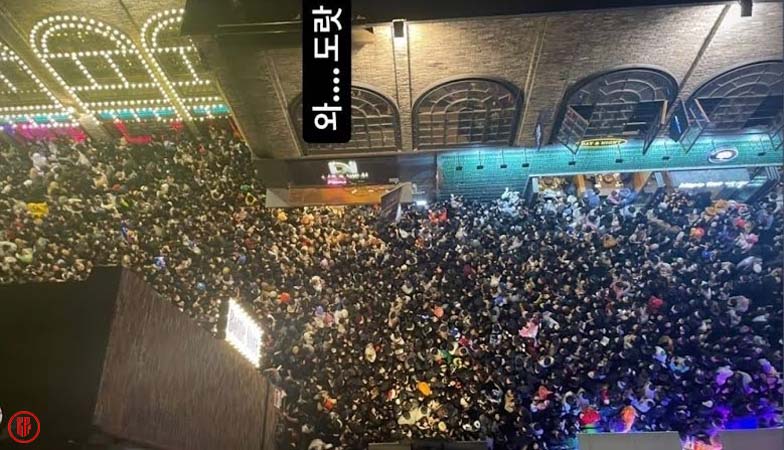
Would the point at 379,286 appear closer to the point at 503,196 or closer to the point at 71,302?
the point at 503,196

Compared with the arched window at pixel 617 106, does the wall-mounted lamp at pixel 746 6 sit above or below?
above

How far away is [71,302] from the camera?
345cm

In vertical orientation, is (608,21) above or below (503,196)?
above

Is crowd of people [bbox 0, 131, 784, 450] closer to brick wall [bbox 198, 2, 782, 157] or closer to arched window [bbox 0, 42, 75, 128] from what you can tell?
arched window [bbox 0, 42, 75, 128]

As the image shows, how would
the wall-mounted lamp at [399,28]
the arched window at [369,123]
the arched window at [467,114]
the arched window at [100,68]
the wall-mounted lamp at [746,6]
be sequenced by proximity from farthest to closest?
the arched window at [100,68], the arched window at [369,123], the arched window at [467,114], the wall-mounted lamp at [399,28], the wall-mounted lamp at [746,6]

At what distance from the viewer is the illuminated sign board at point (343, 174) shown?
46.9 ft

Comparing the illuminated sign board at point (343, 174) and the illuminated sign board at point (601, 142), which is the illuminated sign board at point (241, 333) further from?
the illuminated sign board at point (601, 142)

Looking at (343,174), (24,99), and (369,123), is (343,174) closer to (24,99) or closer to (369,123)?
(369,123)

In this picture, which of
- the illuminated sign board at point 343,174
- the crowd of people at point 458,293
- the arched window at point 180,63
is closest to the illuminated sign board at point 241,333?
the crowd of people at point 458,293

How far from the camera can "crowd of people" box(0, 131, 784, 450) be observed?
9703 millimetres

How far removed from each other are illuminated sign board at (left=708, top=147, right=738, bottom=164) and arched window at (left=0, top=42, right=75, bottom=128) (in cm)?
1803

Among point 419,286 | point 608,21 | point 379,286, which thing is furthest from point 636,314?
point 608,21

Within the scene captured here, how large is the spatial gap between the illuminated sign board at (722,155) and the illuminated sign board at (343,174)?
9153mm

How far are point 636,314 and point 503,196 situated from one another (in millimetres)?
5184
